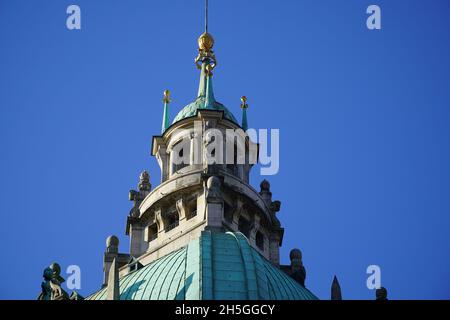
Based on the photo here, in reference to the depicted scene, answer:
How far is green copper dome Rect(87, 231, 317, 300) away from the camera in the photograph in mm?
92500

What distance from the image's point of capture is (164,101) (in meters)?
118

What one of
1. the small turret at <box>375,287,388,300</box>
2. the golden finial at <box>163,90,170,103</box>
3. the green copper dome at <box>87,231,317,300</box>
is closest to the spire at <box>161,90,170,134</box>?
the golden finial at <box>163,90,170,103</box>

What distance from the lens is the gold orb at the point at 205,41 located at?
117625 mm

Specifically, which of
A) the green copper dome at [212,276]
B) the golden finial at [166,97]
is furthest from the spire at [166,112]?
the green copper dome at [212,276]

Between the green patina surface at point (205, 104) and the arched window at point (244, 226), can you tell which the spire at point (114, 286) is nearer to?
the arched window at point (244, 226)

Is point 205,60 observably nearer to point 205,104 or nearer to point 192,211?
point 205,104

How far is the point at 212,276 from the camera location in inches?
3676

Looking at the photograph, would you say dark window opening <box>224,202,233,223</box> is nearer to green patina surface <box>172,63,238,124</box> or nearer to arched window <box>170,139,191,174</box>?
arched window <box>170,139,191,174</box>

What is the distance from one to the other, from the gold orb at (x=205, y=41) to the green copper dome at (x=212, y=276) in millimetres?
20748

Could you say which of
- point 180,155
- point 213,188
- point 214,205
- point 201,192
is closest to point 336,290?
point 214,205

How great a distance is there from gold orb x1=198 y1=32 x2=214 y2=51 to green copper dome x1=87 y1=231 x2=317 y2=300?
2075 centimetres

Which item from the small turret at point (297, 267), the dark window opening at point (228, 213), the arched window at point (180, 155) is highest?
the arched window at point (180, 155)
